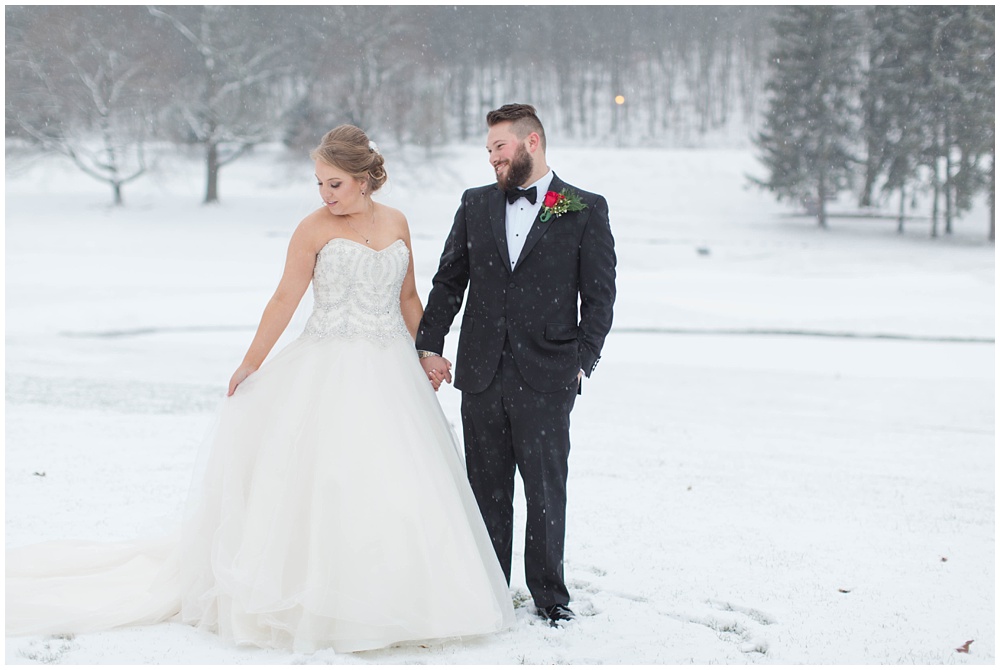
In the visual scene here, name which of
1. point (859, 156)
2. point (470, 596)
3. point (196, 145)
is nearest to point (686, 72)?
point (859, 156)

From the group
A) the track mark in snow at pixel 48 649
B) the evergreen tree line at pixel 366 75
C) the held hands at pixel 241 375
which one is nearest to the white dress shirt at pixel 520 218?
the held hands at pixel 241 375

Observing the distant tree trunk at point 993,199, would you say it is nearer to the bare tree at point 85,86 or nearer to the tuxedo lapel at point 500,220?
the bare tree at point 85,86

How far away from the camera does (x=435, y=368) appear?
3.67 metres

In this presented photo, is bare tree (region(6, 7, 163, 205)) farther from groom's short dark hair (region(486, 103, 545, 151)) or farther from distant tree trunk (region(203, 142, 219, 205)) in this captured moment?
groom's short dark hair (region(486, 103, 545, 151))

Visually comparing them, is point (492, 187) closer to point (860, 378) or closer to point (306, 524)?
point (306, 524)

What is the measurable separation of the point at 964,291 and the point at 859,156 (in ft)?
17.0

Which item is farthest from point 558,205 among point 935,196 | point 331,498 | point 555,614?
point 935,196

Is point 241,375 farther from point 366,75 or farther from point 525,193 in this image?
point 366,75

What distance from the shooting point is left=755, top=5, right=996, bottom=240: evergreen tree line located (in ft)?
78.2

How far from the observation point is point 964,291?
21297mm

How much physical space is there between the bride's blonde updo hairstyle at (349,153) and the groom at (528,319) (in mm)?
386

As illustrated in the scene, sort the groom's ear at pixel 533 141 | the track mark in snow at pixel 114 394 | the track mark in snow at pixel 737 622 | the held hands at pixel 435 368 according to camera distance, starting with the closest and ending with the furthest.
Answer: the track mark in snow at pixel 737 622 → the groom's ear at pixel 533 141 → the held hands at pixel 435 368 → the track mark in snow at pixel 114 394

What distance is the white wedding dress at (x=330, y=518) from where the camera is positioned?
10.5 feet

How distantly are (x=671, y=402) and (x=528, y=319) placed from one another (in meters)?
6.66
